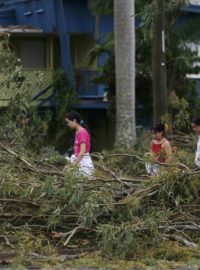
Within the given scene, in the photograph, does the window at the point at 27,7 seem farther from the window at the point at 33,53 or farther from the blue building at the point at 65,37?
the window at the point at 33,53

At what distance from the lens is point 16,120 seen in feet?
38.2

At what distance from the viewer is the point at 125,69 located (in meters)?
17.3

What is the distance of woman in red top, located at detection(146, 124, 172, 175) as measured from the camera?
8.98m

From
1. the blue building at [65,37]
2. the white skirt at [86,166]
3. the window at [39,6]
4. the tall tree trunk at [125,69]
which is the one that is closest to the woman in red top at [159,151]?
the white skirt at [86,166]

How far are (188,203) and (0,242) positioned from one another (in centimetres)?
221

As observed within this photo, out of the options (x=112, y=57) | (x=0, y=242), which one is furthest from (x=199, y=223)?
(x=112, y=57)

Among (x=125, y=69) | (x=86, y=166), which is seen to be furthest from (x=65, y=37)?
(x=86, y=166)

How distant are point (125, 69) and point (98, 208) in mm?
9802

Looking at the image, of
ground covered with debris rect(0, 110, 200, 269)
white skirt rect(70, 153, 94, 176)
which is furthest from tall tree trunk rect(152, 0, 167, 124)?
ground covered with debris rect(0, 110, 200, 269)

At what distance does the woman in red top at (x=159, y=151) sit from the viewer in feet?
29.5

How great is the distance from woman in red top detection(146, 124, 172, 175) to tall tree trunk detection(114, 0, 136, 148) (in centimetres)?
621

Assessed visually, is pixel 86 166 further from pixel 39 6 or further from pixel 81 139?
pixel 39 6

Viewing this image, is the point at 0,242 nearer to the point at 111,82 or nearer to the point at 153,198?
the point at 153,198

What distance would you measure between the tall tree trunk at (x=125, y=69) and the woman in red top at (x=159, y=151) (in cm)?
621
